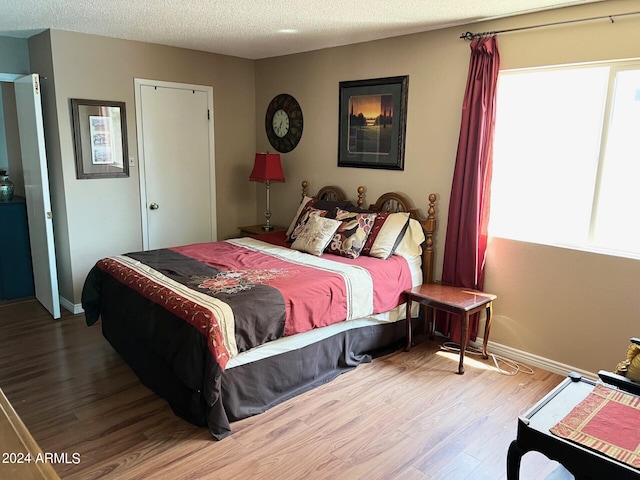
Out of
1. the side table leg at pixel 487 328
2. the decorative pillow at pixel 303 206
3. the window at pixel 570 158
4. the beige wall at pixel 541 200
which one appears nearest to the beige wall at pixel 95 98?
the beige wall at pixel 541 200

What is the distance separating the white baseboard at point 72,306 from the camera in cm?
427

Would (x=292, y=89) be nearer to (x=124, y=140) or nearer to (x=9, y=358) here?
(x=124, y=140)

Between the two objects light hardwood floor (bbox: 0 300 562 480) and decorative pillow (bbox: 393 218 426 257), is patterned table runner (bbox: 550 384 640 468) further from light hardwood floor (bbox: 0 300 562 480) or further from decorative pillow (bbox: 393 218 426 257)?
decorative pillow (bbox: 393 218 426 257)

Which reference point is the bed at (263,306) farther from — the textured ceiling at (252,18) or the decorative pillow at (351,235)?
the textured ceiling at (252,18)

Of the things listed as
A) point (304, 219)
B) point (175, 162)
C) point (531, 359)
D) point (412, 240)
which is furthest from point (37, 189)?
point (531, 359)

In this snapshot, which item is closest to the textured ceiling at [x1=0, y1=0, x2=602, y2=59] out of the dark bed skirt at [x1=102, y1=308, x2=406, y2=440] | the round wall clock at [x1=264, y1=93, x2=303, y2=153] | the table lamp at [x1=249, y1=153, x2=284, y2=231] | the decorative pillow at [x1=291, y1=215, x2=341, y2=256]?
the round wall clock at [x1=264, y1=93, x2=303, y2=153]

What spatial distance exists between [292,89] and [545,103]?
2.56 metres

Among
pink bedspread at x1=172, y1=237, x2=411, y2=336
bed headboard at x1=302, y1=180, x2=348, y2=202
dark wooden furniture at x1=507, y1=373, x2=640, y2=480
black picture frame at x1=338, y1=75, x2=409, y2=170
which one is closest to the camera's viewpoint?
dark wooden furniture at x1=507, y1=373, x2=640, y2=480

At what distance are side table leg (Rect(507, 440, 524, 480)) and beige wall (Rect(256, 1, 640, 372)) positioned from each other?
5.25 feet

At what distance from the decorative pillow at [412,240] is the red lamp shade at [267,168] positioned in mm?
1622

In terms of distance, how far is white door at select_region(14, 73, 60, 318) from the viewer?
3.84m

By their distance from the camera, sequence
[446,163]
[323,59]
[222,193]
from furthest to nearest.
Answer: [222,193], [323,59], [446,163]

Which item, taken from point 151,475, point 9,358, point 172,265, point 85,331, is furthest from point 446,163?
point 9,358

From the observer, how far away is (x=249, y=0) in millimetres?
2973
